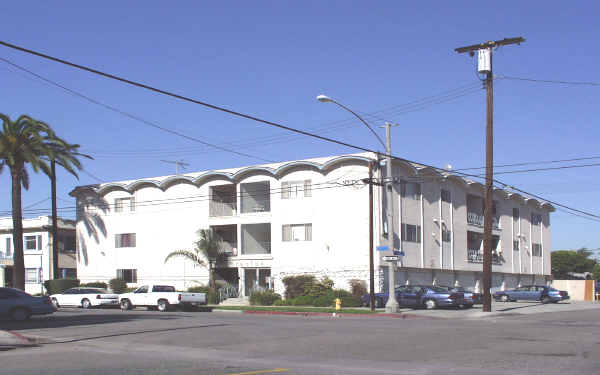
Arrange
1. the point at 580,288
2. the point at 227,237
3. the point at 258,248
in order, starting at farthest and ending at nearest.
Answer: the point at 580,288 → the point at 227,237 → the point at 258,248

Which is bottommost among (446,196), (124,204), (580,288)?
(580,288)

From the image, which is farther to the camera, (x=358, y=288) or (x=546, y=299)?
(x=546, y=299)

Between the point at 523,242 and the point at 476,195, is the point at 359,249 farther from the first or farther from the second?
the point at 523,242

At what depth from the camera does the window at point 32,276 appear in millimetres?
57781

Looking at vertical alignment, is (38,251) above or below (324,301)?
above

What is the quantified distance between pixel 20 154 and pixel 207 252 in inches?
552

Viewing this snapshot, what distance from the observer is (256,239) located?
165 feet

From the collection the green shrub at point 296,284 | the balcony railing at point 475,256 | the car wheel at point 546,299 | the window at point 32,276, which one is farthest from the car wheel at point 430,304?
the window at point 32,276

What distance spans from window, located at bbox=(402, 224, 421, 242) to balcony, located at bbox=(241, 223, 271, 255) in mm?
10291

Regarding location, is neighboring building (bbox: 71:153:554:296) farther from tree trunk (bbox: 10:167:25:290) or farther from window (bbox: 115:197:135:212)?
tree trunk (bbox: 10:167:25:290)

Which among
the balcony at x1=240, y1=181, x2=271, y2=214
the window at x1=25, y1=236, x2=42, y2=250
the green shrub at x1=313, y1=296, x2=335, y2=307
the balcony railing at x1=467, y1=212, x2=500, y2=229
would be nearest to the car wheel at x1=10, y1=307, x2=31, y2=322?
the green shrub at x1=313, y1=296, x2=335, y2=307

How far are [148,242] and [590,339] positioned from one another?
4027cm

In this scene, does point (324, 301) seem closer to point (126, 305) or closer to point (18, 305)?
point (126, 305)

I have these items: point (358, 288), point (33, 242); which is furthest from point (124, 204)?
point (358, 288)
